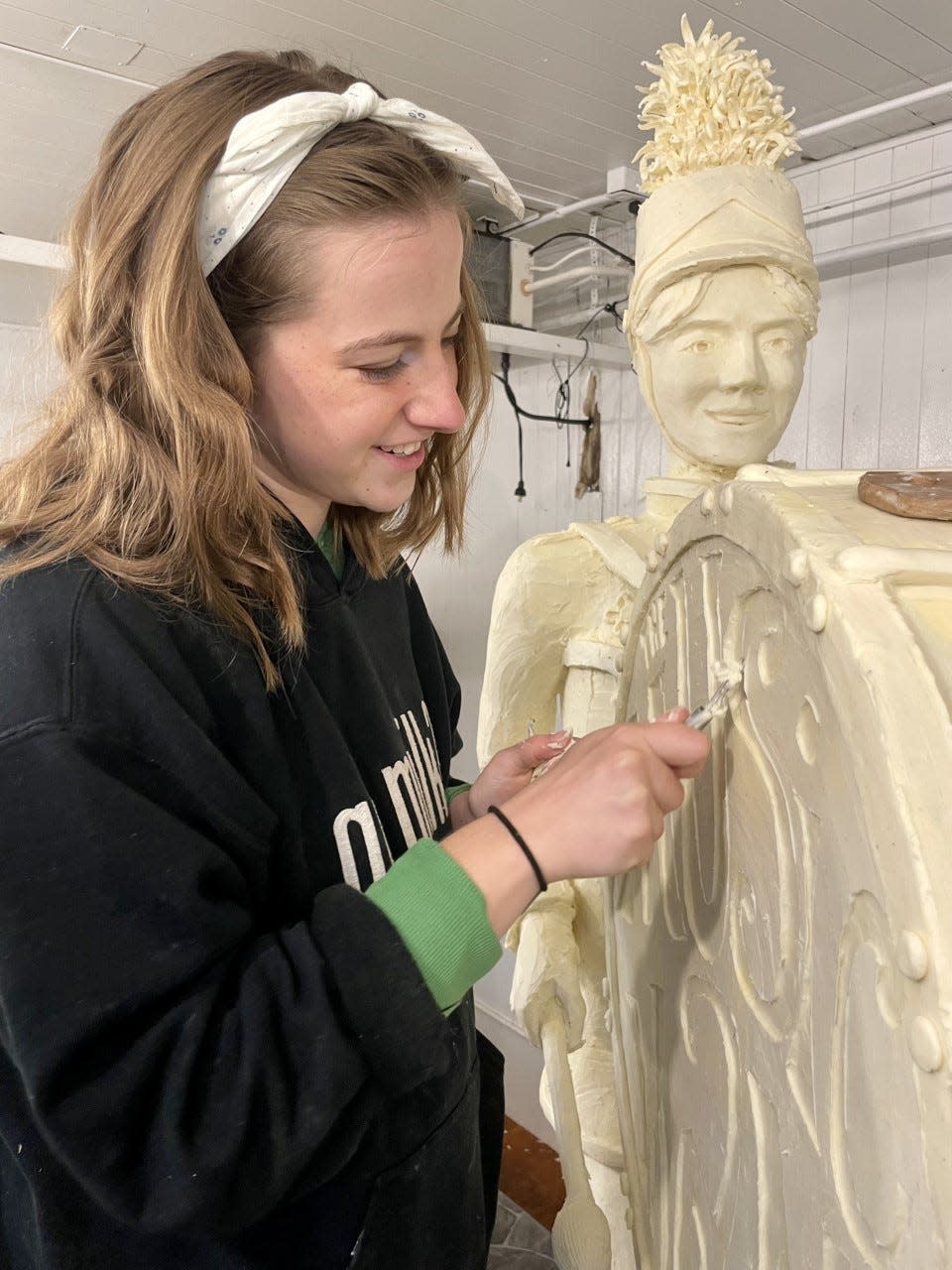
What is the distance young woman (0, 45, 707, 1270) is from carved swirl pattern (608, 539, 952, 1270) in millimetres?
98

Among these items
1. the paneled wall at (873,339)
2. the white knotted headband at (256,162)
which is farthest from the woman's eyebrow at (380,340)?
the paneled wall at (873,339)

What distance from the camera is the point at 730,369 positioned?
129cm

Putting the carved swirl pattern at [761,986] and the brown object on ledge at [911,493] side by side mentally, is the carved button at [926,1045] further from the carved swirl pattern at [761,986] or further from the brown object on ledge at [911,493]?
the brown object on ledge at [911,493]

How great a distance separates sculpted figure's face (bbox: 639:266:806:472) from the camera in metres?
1.28

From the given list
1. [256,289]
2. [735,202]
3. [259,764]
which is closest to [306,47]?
[735,202]

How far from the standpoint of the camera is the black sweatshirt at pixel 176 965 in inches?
23.4

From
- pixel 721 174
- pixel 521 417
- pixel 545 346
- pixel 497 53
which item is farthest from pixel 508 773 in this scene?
pixel 521 417

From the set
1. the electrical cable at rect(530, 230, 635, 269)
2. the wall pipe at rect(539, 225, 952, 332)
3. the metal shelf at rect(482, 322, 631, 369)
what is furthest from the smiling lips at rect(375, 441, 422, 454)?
the electrical cable at rect(530, 230, 635, 269)

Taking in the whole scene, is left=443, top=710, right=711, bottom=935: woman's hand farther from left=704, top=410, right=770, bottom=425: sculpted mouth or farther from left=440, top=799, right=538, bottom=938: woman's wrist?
left=704, top=410, right=770, bottom=425: sculpted mouth

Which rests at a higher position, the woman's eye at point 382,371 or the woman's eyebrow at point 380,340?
the woman's eyebrow at point 380,340

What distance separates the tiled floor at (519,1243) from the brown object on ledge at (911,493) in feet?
7.24

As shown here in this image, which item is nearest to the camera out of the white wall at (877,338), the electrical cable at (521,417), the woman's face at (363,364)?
the woman's face at (363,364)

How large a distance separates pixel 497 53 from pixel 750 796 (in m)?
1.55

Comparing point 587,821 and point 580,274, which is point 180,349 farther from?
point 580,274
